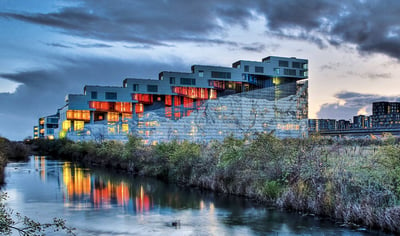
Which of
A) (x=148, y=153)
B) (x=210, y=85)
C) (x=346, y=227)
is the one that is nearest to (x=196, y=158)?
(x=148, y=153)

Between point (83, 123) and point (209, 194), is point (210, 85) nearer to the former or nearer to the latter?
point (83, 123)

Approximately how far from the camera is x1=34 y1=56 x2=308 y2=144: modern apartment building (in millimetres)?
69375

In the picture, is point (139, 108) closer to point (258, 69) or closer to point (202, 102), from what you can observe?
point (202, 102)

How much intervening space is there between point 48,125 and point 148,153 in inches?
4896

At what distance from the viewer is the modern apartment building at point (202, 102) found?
69375 mm

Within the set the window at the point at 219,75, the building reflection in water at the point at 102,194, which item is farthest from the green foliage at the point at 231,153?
the window at the point at 219,75

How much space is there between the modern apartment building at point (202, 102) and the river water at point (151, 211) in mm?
39606

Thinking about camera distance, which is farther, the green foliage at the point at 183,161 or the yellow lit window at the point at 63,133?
the yellow lit window at the point at 63,133

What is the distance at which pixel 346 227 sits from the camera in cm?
1409

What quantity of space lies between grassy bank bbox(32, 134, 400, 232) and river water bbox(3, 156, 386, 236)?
0.70 m

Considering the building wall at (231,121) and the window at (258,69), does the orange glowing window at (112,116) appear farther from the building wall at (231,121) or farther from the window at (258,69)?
the window at (258,69)

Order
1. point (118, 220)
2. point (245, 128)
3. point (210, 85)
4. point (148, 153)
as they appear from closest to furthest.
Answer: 1. point (118, 220)
2. point (148, 153)
3. point (245, 128)
4. point (210, 85)

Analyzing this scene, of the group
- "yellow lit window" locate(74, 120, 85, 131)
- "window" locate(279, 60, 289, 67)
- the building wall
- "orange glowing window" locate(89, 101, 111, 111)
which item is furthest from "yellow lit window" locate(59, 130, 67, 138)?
"window" locate(279, 60, 289, 67)

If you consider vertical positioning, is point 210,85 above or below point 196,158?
above
